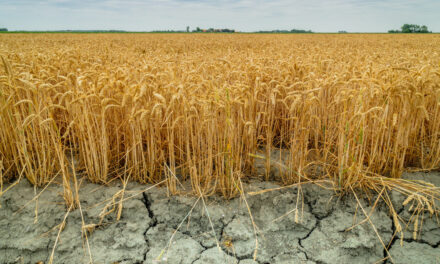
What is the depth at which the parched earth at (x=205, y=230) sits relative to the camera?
1.88 meters

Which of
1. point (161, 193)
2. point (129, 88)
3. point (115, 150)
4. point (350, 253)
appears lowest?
point (350, 253)

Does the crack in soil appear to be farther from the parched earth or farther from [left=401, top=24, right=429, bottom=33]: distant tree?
[left=401, top=24, right=429, bottom=33]: distant tree

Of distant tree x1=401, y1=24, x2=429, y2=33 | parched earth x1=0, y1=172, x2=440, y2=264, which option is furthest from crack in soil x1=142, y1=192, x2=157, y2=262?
distant tree x1=401, y1=24, x2=429, y2=33

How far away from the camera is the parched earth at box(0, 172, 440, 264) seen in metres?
1.88

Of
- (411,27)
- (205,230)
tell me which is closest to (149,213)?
(205,230)

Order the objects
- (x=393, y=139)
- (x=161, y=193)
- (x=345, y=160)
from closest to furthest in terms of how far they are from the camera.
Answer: (x=345, y=160), (x=161, y=193), (x=393, y=139)

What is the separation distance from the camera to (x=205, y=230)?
207 cm

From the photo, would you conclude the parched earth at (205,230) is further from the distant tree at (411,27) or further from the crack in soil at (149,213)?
the distant tree at (411,27)

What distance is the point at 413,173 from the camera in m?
2.70

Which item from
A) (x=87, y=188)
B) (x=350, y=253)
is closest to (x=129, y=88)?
(x=87, y=188)

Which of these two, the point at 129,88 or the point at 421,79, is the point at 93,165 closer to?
the point at 129,88

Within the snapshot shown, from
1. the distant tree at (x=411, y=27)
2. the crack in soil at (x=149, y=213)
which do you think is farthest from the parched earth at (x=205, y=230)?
the distant tree at (x=411, y=27)

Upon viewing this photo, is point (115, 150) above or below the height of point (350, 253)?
above

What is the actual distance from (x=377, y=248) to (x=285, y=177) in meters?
0.89
